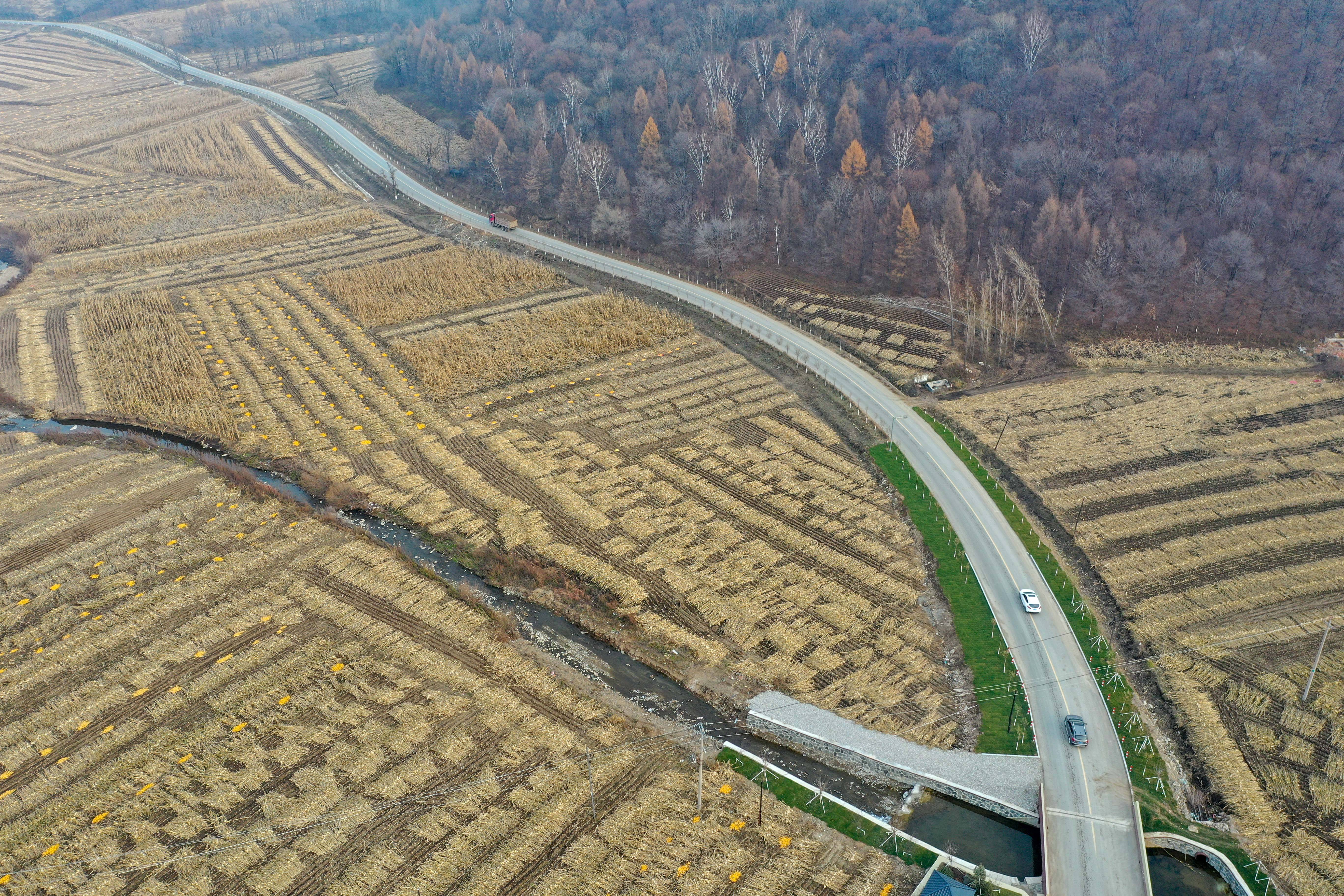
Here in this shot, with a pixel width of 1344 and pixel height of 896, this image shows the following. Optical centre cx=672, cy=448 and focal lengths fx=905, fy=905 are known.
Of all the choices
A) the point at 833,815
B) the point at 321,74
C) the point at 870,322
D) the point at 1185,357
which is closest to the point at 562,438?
the point at 870,322

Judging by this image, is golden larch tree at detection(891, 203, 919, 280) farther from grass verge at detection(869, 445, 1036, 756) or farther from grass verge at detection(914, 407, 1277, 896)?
grass verge at detection(914, 407, 1277, 896)

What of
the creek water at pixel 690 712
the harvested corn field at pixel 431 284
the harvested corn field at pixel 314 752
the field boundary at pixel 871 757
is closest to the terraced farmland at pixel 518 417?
the harvested corn field at pixel 431 284

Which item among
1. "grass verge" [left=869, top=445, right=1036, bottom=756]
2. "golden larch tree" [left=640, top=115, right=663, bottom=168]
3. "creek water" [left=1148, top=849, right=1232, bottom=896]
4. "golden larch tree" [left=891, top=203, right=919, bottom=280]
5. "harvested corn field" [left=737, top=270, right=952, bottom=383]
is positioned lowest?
"creek water" [left=1148, top=849, right=1232, bottom=896]

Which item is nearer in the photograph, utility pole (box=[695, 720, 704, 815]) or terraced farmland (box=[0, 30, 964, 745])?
utility pole (box=[695, 720, 704, 815])

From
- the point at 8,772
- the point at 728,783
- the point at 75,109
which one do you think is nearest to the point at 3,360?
the point at 8,772

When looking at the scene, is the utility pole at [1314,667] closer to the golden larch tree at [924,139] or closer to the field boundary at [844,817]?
the field boundary at [844,817]

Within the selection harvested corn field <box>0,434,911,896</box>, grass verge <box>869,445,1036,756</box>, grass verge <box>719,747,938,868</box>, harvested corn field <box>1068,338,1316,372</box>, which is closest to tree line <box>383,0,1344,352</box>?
harvested corn field <box>1068,338,1316,372</box>
